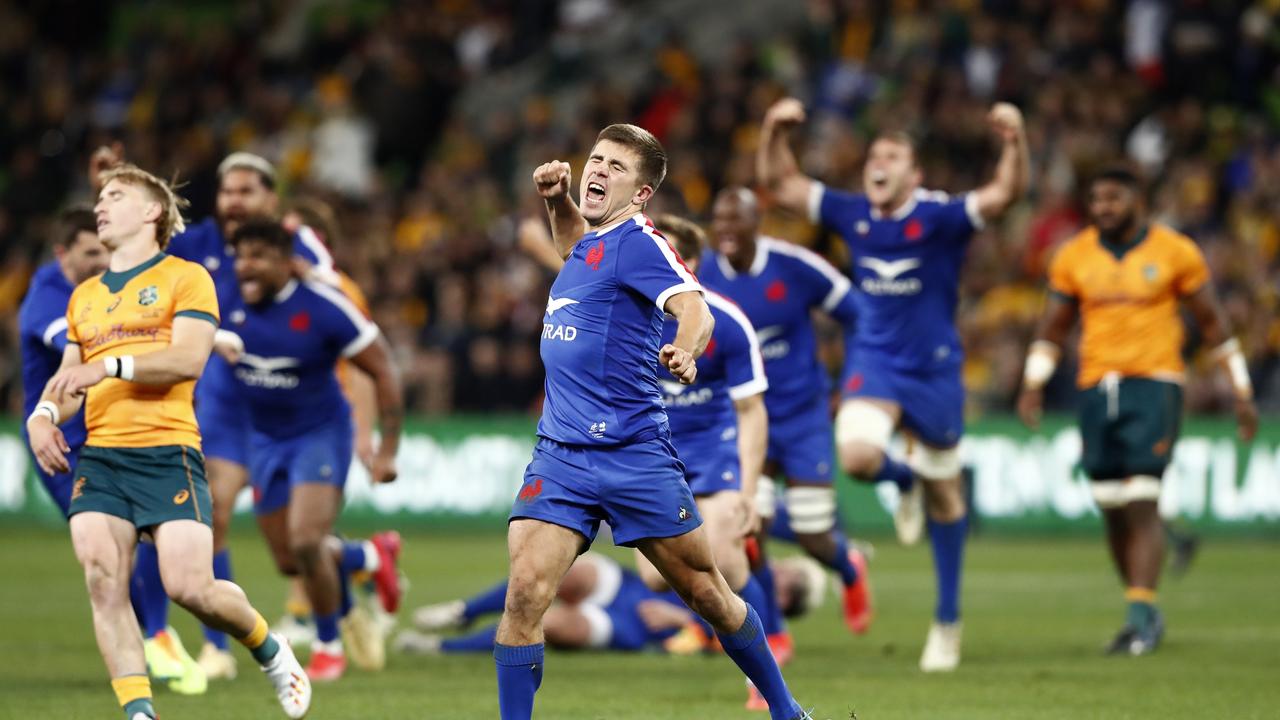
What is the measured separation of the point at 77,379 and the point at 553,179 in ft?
6.58

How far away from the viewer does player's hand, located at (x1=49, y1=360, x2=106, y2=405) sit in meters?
7.29

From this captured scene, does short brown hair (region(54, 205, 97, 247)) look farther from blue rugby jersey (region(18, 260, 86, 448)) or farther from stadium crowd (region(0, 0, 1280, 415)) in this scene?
stadium crowd (region(0, 0, 1280, 415))

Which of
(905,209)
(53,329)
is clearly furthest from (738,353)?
(53,329)

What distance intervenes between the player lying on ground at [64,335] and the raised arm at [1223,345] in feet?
20.9

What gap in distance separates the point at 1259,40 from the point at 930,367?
42.7ft

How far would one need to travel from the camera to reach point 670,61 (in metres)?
26.3

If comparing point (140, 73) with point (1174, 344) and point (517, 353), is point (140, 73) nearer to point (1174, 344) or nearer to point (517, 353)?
point (517, 353)

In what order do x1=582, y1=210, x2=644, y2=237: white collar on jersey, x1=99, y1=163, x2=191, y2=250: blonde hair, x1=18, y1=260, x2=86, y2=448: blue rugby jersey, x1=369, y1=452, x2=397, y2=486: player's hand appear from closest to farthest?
1. x1=582, y1=210, x2=644, y2=237: white collar on jersey
2. x1=99, y1=163, x2=191, y2=250: blonde hair
3. x1=18, y1=260, x2=86, y2=448: blue rugby jersey
4. x1=369, y1=452, x2=397, y2=486: player's hand

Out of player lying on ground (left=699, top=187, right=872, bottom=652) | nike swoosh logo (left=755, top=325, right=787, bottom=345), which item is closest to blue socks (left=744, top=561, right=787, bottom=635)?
player lying on ground (left=699, top=187, right=872, bottom=652)

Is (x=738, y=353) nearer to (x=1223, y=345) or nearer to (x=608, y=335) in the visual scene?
(x=608, y=335)

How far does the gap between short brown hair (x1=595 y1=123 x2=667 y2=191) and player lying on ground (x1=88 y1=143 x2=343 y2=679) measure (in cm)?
380

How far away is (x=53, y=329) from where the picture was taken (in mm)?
9281

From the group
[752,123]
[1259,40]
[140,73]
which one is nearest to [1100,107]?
[1259,40]

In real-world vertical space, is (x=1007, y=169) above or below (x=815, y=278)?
above
